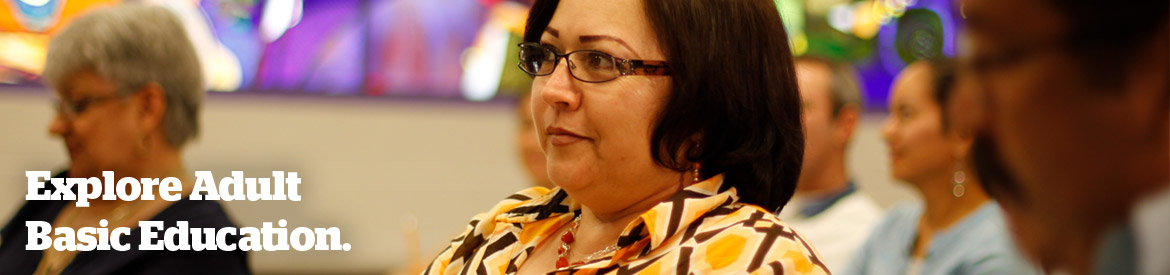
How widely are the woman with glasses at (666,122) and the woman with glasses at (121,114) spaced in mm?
980

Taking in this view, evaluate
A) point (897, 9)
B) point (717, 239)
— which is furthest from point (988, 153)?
point (897, 9)

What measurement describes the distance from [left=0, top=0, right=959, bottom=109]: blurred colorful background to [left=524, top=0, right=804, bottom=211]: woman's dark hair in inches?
110

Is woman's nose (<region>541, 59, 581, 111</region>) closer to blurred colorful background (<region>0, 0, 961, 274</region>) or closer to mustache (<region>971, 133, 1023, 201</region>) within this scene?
mustache (<region>971, 133, 1023, 201</region>)

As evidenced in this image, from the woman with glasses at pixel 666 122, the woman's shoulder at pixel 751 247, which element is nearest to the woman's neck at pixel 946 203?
the woman with glasses at pixel 666 122

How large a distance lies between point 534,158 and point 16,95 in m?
2.08

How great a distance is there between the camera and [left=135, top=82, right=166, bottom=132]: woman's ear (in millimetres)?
2119

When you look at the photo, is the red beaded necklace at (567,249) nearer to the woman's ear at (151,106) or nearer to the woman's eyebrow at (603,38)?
the woman's eyebrow at (603,38)

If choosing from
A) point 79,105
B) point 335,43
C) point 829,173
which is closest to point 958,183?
point 829,173

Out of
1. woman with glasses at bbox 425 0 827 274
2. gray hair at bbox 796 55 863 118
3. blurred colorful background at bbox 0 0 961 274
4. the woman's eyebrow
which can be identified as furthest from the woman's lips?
blurred colorful background at bbox 0 0 961 274

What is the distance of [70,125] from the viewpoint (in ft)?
6.88

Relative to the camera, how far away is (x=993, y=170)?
0.38 metres

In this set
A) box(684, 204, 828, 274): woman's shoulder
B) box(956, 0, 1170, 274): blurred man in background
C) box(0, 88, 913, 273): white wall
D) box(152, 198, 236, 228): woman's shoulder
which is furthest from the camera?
box(0, 88, 913, 273): white wall

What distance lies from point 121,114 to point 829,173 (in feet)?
7.30

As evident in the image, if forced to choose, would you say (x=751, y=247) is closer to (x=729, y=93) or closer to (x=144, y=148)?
(x=729, y=93)
